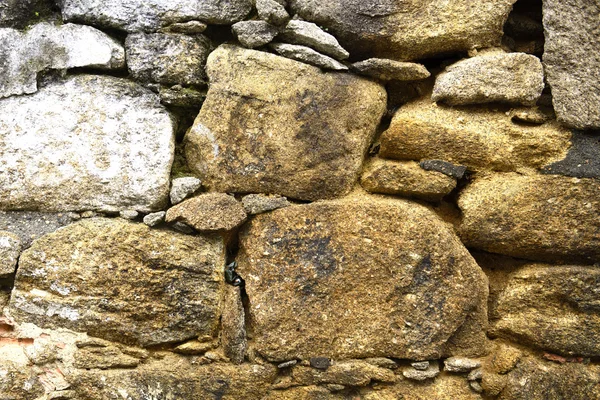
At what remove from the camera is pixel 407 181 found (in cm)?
183

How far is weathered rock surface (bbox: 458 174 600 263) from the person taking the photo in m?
1.76

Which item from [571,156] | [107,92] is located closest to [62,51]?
[107,92]

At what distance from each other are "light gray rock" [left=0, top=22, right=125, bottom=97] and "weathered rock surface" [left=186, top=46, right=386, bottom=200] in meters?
0.33

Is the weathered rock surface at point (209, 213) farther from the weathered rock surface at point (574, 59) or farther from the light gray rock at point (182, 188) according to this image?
the weathered rock surface at point (574, 59)

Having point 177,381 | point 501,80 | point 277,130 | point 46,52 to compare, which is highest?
point 501,80

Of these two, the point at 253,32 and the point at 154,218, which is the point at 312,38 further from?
the point at 154,218

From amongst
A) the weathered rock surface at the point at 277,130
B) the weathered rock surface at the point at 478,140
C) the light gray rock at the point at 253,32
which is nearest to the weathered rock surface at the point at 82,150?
the weathered rock surface at the point at 277,130

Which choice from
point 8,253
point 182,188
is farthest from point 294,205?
point 8,253

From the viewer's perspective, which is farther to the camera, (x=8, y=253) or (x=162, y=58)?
(x=162, y=58)

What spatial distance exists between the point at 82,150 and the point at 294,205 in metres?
0.64

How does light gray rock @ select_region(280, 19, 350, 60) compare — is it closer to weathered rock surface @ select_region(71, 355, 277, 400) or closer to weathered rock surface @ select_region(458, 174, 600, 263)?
weathered rock surface @ select_region(458, 174, 600, 263)

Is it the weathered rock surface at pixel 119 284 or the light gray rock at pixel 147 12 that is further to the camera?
the light gray rock at pixel 147 12

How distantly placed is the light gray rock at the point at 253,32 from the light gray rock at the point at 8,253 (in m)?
0.89

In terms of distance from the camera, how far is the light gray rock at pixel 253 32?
1.88 meters
